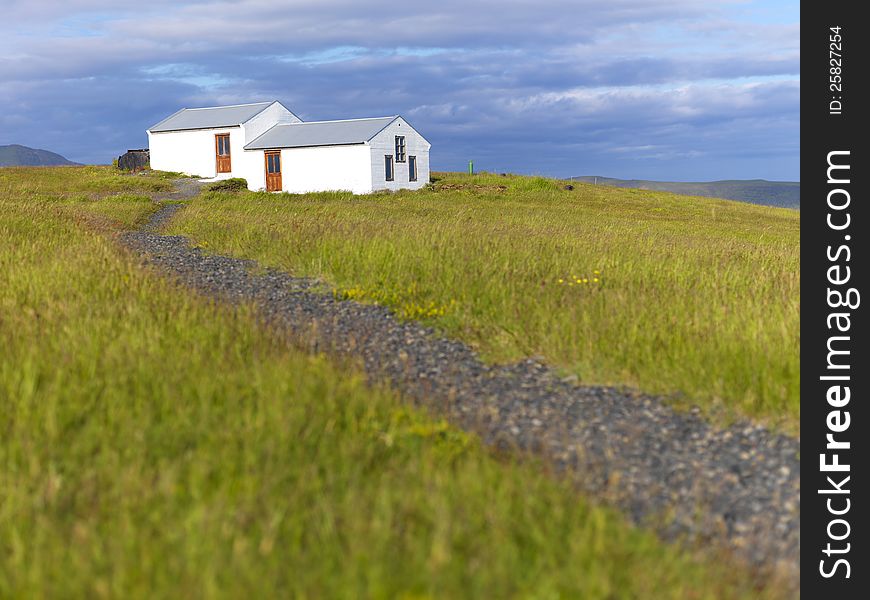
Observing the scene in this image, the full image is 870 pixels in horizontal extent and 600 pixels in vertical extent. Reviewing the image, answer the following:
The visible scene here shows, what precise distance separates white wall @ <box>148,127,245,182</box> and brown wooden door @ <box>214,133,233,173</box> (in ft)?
0.80

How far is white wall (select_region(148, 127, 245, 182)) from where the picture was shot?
47.9 meters

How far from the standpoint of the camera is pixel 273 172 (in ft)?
148

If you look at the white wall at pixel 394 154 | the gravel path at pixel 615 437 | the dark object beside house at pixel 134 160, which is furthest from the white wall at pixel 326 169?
the gravel path at pixel 615 437

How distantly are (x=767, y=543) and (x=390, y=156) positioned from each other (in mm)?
40680

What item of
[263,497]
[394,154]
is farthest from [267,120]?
[263,497]

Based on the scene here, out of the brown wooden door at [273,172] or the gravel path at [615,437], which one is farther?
the brown wooden door at [273,172]

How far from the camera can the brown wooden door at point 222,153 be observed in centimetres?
4850

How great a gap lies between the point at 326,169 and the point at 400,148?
4.86 meters

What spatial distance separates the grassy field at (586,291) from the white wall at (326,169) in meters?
18.3

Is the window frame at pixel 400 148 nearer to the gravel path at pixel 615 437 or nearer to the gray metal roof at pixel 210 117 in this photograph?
the gray metal roof at pixel 210 117

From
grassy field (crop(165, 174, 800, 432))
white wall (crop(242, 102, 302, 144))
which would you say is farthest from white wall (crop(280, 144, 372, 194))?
grassy field (crop(165, 174, 800, 432))

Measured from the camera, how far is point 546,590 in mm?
3617

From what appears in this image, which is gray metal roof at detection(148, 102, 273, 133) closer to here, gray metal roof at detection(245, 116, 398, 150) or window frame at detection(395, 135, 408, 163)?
gray metal roof at detection(245, 116, 398, 150)

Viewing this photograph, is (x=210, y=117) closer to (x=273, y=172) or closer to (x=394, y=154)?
(x=273, y=172)
